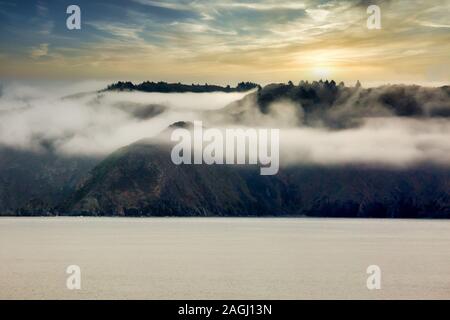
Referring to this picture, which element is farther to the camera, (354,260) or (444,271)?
(354,260)
